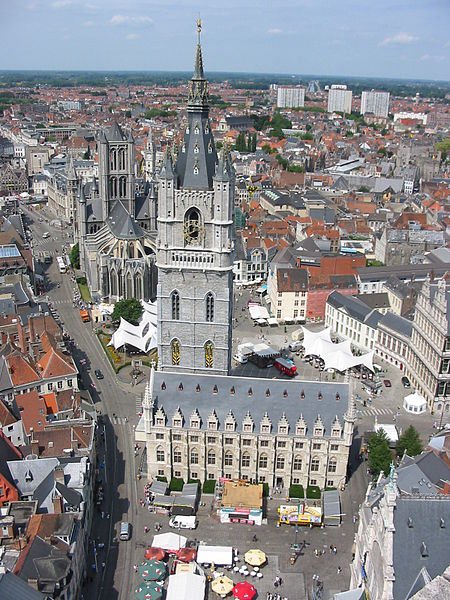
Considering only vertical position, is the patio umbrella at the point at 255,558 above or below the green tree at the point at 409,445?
below

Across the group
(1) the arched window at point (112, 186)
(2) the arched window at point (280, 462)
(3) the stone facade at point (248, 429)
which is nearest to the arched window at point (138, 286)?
(1) the arched window at point (112, 186)

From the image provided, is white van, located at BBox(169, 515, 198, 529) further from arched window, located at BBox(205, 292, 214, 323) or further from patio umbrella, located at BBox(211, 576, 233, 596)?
arched window, located at BBox(205, 292, 214, 323)

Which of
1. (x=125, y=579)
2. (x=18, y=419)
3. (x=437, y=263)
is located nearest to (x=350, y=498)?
(x=125, y=579)

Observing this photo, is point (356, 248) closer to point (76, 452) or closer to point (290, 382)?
point (290, 382)

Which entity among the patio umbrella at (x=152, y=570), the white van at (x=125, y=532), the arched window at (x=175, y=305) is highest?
the arched window at (x=175, y=305)

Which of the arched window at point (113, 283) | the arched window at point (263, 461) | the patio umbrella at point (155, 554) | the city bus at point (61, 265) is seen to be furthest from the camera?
the city bus at point (61, 265)

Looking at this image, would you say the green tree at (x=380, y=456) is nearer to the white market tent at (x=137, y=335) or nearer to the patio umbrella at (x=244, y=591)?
the patio umbrella at (x=244, y=591)
